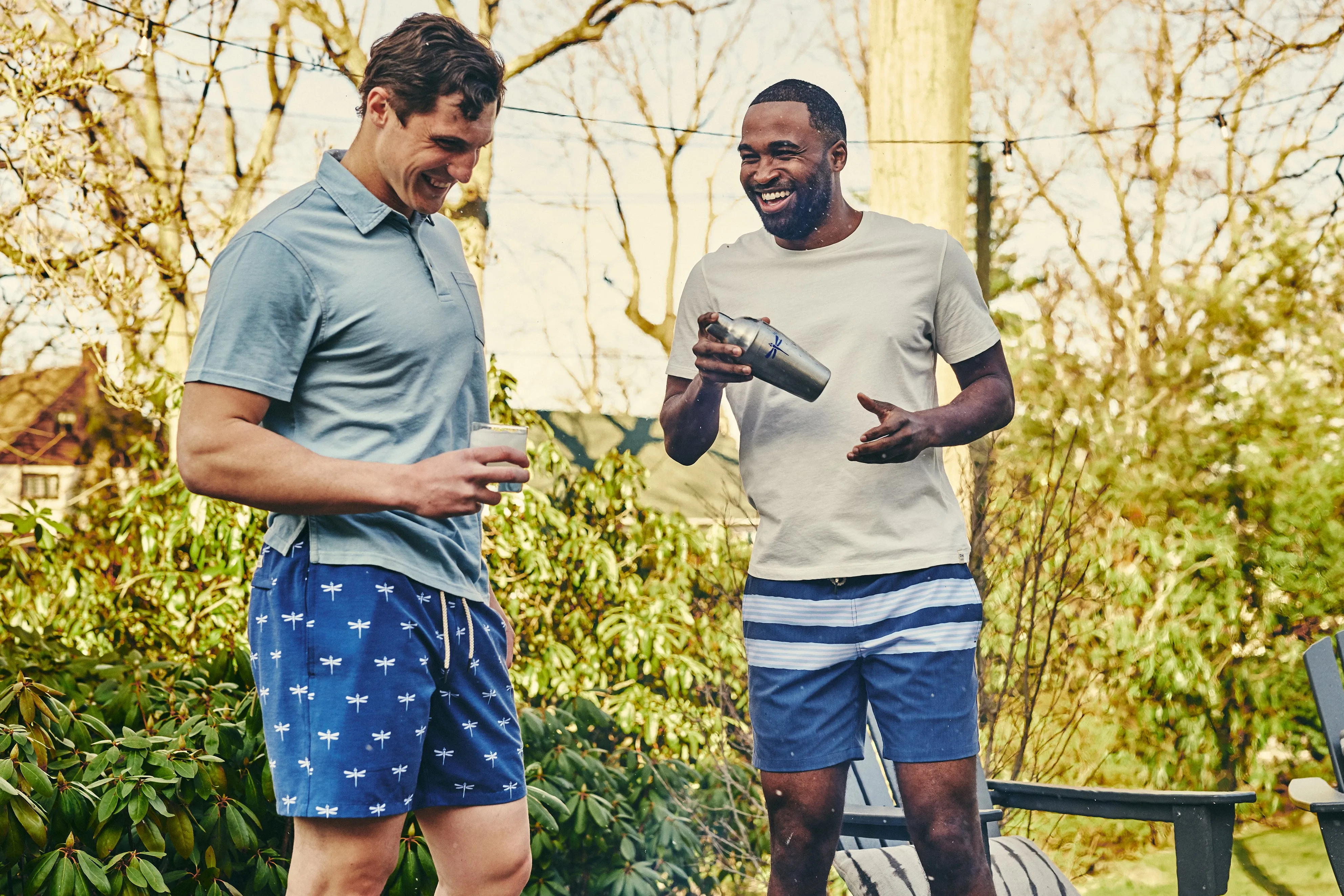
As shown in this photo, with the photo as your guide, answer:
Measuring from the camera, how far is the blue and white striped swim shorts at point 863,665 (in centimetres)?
184

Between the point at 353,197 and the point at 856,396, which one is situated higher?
the point at 353,197

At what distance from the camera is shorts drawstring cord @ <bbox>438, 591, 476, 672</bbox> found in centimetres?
147

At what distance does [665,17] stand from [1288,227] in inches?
105

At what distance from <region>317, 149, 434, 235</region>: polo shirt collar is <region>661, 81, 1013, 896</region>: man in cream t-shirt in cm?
57

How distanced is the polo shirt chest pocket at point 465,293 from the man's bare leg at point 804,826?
2.97ft

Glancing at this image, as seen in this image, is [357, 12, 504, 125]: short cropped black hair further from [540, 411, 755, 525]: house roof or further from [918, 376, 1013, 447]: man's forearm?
[540, 411, 755, 525]: house roof

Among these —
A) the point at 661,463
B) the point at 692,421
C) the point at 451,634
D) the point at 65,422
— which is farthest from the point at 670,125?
the point at 451,634

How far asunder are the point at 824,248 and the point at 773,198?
13 centimetres

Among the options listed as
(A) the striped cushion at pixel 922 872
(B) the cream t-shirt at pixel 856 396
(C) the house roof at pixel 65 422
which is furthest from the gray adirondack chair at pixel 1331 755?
(C) the house roof at pixel 65 422

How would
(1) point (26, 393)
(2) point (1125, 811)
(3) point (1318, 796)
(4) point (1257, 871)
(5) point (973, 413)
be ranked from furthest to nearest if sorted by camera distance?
(1) point (26, 393) → (4) point (1257, 871) → (3) point (1318, 796) → (2) point (1125, 811) → (5) point (973, 413)

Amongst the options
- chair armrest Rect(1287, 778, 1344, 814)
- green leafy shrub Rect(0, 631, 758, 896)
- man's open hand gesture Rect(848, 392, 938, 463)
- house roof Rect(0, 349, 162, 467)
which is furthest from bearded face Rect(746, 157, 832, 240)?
house roof Rect(0, 349, 162, 467)

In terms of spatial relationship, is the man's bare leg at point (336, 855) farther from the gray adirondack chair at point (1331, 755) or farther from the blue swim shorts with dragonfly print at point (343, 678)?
the gray adirondack chair at point (1331, 755)

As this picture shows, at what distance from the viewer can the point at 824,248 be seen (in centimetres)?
197

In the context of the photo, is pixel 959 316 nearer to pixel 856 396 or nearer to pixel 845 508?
pixel 856 396
